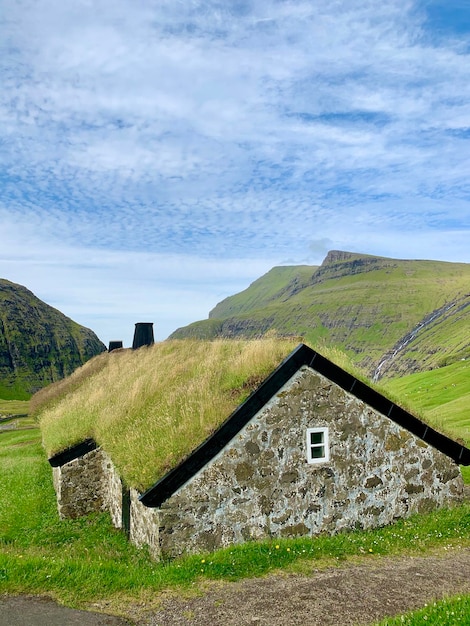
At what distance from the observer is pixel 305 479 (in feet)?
44.1

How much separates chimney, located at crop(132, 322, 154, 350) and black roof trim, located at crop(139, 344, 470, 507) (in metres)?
18.7

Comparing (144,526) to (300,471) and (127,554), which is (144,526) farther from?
(300,471)

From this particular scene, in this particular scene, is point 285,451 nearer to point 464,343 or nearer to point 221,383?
point 221,383

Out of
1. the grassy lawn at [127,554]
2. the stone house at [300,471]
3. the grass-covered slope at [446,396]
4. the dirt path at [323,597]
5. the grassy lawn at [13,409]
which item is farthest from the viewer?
the grassy lawn at [13,409]

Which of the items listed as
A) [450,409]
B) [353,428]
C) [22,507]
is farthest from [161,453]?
[450,409]

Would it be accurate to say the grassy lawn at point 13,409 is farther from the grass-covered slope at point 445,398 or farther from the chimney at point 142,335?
the grass-covered slope at point 445,398

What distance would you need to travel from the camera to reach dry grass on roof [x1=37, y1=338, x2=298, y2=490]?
12938 millimetres

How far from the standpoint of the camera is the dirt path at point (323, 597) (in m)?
8.89

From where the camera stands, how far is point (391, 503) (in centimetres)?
1438

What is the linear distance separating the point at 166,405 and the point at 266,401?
11.2 ft

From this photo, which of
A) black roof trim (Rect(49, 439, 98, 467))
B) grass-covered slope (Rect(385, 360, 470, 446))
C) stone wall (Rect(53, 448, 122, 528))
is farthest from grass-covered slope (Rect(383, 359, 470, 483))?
black roof trim (Rect(49, 439, 98, 467))

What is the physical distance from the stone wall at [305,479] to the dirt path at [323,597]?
2138 mm

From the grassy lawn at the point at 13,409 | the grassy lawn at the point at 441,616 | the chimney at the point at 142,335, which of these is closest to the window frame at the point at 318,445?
the grassy lawn at the point at 441,616

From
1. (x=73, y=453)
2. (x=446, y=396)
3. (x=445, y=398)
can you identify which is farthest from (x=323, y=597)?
(x=446, y=396)
